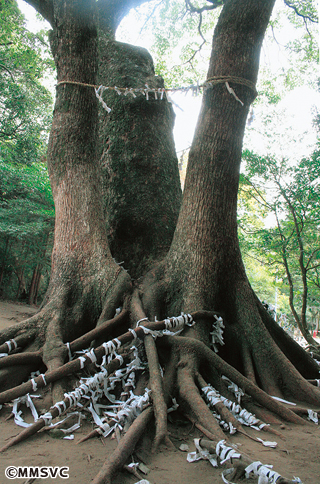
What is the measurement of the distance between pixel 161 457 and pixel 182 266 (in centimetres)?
169

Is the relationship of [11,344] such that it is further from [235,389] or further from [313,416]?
[313,416]

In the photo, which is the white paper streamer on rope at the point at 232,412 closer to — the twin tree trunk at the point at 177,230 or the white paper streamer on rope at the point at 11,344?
the twin tree trunk at the point at 177,230

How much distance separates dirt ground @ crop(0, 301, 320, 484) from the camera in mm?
1512

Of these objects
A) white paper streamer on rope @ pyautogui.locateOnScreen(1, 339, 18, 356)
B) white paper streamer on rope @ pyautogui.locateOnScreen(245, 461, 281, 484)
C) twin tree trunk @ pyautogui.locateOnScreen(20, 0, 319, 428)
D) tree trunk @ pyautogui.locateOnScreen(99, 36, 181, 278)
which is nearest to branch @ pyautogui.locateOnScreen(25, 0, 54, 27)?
twin tree trunk @ pyautogui.locateOnScreen(20, 0, 319, 428)

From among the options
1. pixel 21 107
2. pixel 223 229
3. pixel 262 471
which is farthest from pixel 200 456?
pixel 21 107

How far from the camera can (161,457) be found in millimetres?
1680

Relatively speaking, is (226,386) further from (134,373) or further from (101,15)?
(101,15)

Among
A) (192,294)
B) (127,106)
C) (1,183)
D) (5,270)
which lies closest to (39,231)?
(1,183)

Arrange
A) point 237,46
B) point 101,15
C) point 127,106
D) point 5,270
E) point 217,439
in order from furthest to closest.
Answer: point 5,270 → point 101,15 → point 127,106 → point 237,46 → point 217,439

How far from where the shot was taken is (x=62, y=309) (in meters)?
2.97

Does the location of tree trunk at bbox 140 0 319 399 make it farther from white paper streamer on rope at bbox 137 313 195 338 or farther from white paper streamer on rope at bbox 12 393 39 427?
white paper streamer on rope at bbox 12 393 39 427

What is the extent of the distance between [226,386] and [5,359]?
167 centimetres

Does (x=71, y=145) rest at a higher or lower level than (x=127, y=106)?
lower

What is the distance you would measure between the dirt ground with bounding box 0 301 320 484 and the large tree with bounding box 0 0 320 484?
300 millimetres
